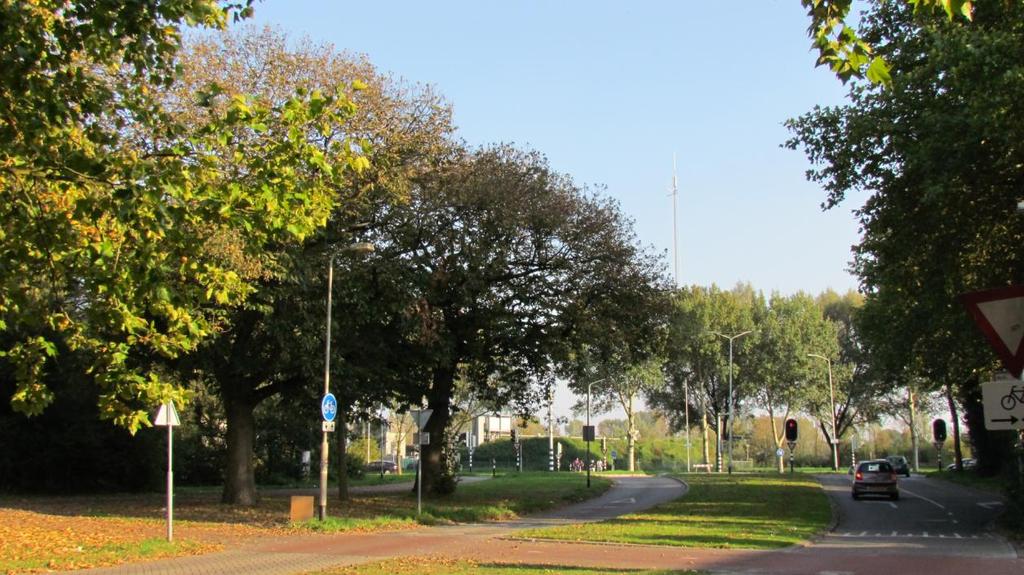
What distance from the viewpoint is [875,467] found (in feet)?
112

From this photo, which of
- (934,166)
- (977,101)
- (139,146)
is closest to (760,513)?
(934,166)

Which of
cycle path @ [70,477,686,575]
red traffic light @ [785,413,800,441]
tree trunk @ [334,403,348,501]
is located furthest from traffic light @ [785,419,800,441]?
tree trunk @ [334,403,348,501]

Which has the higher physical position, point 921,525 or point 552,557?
point 552,557

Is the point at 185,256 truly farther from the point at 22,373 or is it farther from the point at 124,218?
the point at 22,373

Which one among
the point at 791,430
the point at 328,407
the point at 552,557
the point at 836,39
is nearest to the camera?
the point at 836,39

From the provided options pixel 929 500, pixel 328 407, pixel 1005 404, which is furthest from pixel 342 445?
pixel 1005 404

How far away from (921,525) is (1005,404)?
1836 cm

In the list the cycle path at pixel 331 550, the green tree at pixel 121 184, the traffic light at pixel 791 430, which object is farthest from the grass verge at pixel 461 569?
the traffic light at pixel 791 430

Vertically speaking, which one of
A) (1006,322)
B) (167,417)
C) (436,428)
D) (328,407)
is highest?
(1006,322)

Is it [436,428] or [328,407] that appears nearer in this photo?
[328,407]

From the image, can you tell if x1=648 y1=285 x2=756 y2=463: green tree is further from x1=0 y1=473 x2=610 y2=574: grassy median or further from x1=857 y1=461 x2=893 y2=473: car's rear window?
x1=0 y1=473 x2=610 y2=574: grassy median

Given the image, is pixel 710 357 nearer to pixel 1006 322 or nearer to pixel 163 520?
Result: pixel 163 520

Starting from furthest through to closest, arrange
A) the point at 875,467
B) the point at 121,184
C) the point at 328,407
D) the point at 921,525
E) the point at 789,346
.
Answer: the point at 789,346 < the point at 875,467 < the point at 921,525 < the point at 328,407 < the point at 121,184

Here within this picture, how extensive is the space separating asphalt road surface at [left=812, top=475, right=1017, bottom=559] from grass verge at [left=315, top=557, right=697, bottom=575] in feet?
22.0
